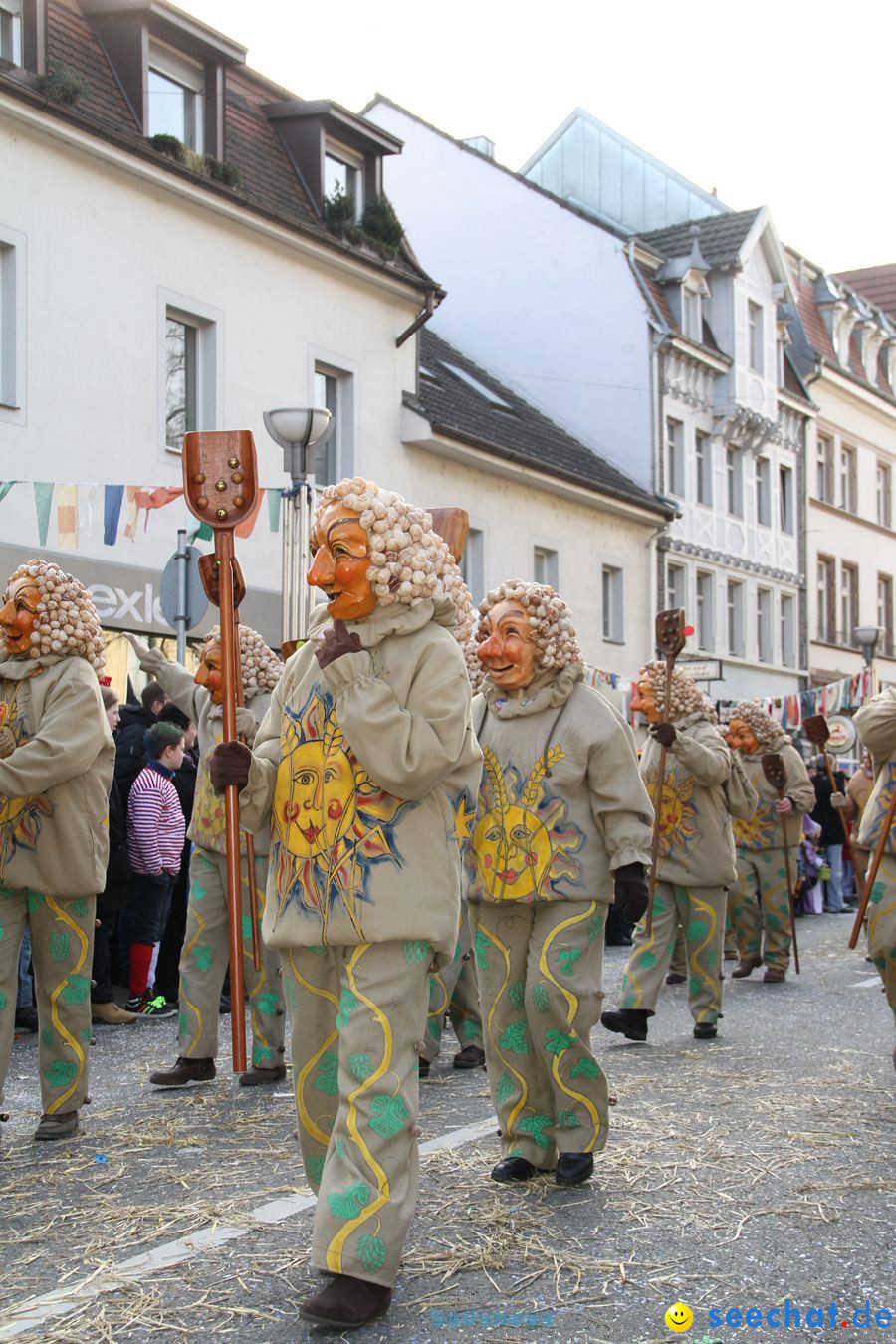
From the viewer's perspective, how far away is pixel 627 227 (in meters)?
39.3

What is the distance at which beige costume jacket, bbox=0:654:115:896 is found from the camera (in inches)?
259

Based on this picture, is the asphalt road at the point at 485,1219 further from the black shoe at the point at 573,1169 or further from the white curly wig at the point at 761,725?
the white curly wig at the point at 761,725

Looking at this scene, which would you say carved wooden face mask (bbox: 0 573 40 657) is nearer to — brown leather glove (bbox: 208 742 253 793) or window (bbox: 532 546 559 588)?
brown leather glove (bbox: 208 742 253 793)

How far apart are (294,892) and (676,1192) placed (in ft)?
6.26

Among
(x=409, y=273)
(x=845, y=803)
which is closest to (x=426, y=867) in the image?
(x=845, y=803)

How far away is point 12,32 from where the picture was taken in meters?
17.0

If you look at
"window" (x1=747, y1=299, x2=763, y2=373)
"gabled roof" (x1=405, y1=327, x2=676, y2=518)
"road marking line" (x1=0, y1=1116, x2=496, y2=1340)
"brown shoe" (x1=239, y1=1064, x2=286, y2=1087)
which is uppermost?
"window" (x1=747, y1=299, x2=763, y2=373)

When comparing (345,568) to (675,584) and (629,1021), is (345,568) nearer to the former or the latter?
(629,1021)

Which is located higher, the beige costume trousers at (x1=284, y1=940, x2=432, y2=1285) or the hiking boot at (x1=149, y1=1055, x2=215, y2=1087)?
the beige costume trousers at (x1=284, y1=940, x2=432, y2=1285)

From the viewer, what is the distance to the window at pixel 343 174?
2224 centimetres

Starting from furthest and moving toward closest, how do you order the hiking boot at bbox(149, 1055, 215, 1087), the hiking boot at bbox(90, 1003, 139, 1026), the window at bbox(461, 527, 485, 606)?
the window at bbox(461, 527, 485, 606)
the hiking boot at bbox(90, 1003, 139, 1026)
the hiking boot at bbox(149, 1055, 215, 1087)

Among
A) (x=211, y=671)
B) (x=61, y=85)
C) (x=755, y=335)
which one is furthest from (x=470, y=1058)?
(x=755, y=335)

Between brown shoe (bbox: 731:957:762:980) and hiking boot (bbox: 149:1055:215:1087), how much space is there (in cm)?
634

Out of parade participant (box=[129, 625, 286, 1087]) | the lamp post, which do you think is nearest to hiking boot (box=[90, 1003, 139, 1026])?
parade participant (box=[129, 625, 286, 1087])
